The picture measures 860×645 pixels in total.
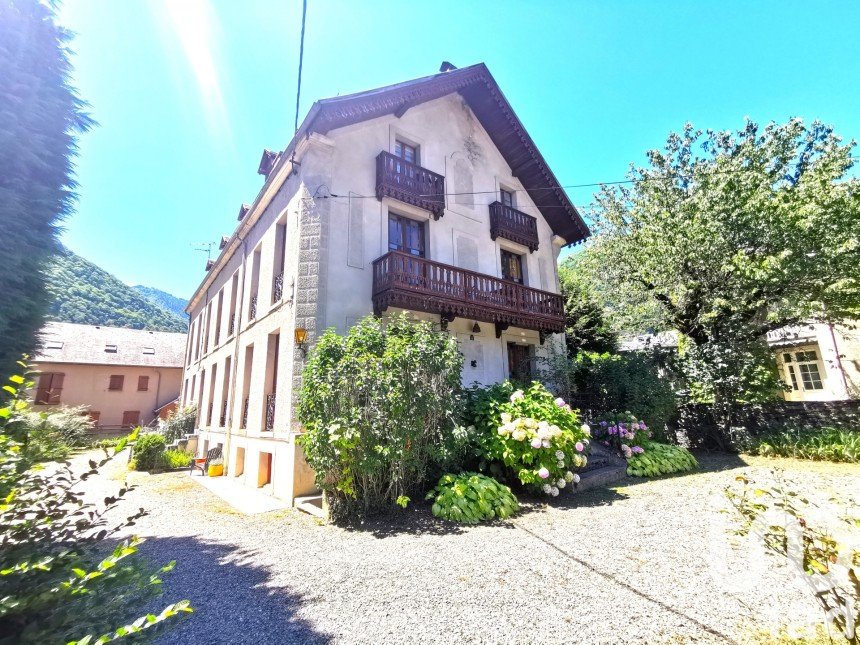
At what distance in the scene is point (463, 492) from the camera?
20.9ft

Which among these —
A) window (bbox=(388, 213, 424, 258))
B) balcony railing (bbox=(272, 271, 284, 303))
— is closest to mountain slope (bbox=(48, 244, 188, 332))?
balcony railing (bbox=(272, 271, 284, 303))

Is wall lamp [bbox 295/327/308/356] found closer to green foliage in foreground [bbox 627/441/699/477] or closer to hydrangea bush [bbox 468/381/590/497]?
hydrangea bush [bbox 468/381/590/497]

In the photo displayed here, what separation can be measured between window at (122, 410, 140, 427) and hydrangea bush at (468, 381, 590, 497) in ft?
Result: 90.6

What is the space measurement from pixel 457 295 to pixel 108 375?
90.3 feet

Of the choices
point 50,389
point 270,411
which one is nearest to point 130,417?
point 50,389

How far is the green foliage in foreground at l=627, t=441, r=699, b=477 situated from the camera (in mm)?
9133

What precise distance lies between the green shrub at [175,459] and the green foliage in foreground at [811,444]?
18736 millimetres

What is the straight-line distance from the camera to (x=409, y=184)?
36.1 ft

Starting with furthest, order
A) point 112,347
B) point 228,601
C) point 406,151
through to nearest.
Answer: point 112,347 → point 406,151 → point 228,601

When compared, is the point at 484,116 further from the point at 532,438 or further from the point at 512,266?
the point at 532,438

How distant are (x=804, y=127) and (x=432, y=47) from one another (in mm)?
14132

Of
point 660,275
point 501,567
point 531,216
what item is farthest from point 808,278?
point 501,567

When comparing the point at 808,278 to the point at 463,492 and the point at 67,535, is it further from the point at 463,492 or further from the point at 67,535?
the point at 67,535

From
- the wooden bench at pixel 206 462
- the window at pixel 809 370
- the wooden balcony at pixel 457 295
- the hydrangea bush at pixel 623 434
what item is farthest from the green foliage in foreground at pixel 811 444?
the wooden bench at pixel 206 462
